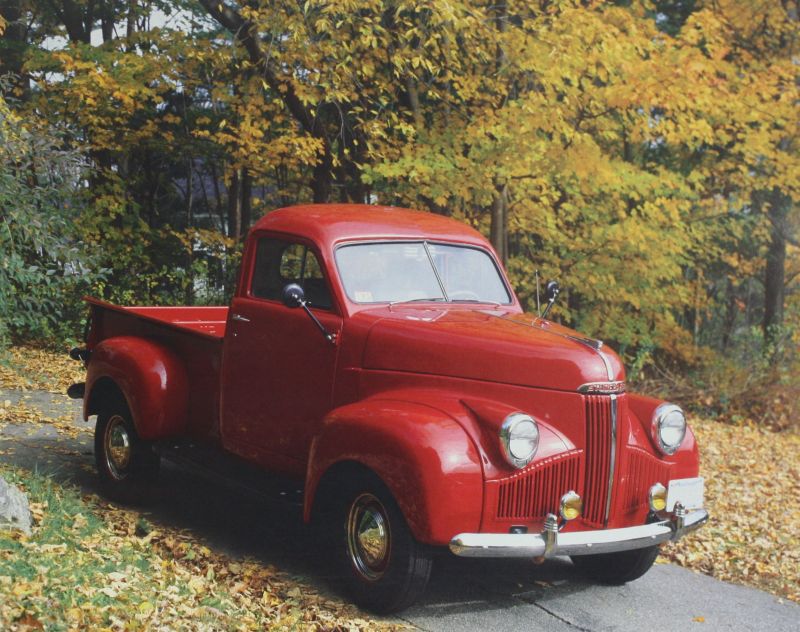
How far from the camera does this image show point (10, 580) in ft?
13.7

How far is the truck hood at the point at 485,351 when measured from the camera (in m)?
4.86

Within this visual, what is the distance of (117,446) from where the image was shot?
6805 millimetres

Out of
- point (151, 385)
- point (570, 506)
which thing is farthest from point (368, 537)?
point (151, 385)

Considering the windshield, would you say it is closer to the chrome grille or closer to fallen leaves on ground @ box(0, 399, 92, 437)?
the chrome grille

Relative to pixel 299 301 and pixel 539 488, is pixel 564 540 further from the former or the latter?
pixel 299 301

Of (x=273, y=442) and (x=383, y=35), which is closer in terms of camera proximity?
(x=273, y=442)

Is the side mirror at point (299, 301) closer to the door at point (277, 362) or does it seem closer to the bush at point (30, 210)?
the door at point (277, 362)

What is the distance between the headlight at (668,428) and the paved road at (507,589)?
0.96 meters

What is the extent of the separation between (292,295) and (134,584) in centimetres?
173

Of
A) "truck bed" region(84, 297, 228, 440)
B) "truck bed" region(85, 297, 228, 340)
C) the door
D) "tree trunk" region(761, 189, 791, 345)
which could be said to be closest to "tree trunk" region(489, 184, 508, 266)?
"truck bed" region(85, 297, 228, 340)

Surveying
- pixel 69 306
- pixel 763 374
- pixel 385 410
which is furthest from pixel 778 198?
pixel 385 410

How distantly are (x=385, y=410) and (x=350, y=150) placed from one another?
894cm

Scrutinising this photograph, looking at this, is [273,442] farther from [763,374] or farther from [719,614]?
[763,374]

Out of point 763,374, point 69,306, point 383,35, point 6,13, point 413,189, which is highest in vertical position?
point 6,13
